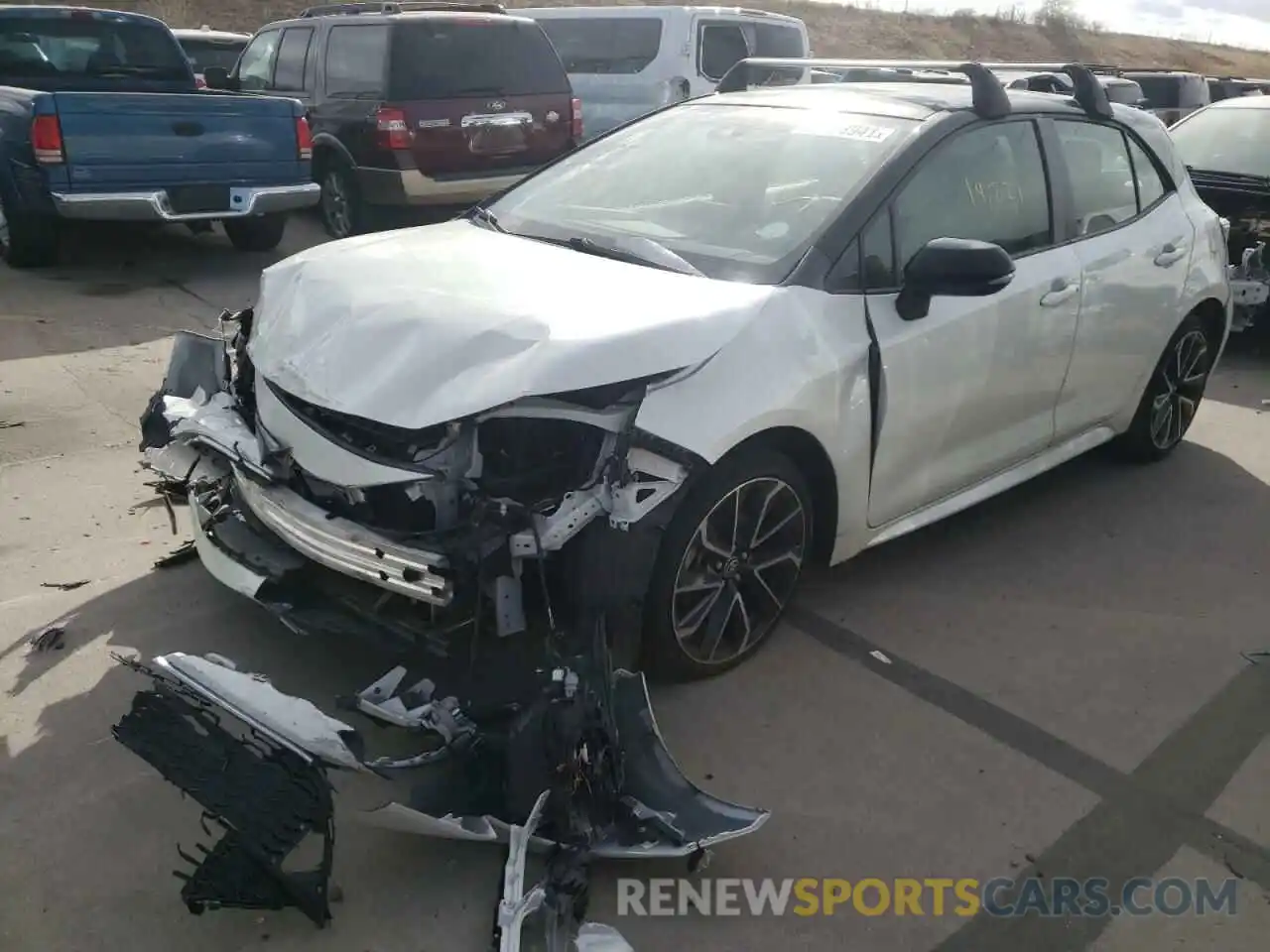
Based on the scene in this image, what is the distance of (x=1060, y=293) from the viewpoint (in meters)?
4.12

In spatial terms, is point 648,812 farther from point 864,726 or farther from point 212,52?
point 212,52

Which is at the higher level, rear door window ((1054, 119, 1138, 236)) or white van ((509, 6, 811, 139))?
rear door window ((1054, 119, 1138, 236))

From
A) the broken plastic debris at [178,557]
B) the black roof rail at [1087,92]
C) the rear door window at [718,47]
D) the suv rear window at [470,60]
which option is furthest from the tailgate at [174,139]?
the black roof rail at [1087,92]

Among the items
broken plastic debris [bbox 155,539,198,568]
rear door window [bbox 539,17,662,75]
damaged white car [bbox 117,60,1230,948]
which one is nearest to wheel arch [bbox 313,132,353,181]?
rear door window [bbox 539,17,662,75]

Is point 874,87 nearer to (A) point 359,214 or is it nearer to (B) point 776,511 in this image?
(B) point 776,511

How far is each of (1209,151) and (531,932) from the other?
319 inches

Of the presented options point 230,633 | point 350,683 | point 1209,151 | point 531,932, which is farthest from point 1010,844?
point 1209,151

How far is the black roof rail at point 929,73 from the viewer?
3969 millimetres

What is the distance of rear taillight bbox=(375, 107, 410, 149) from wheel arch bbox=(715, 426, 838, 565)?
6.47 metres

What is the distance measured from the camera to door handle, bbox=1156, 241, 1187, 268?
472cm

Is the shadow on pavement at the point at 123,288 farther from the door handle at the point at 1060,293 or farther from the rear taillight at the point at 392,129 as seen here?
the door handle at the point at 1060,293

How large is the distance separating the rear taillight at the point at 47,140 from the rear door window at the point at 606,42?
6.37 metres

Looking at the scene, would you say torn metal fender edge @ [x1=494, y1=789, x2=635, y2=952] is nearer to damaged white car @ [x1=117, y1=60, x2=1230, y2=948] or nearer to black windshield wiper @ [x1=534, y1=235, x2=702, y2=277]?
damaged white car @ [x1=117, y1=60, x2=1230, y2=948]

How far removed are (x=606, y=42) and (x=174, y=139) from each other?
6112mm
